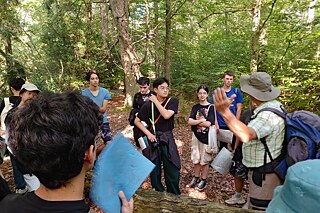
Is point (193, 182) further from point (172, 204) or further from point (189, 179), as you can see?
point (172, 204)

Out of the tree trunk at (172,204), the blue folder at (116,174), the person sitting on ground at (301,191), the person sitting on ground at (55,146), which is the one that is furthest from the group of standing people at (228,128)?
the person sitting on ground at (55,146)

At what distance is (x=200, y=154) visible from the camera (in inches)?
181

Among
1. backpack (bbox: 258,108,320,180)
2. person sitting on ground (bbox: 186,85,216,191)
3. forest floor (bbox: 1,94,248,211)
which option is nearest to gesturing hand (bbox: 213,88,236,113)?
backpack (bbox: 258,108,320,180)

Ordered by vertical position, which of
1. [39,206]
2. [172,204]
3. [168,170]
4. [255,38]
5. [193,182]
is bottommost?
[193,182]

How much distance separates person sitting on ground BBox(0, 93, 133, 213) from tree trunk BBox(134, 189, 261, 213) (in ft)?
7.64

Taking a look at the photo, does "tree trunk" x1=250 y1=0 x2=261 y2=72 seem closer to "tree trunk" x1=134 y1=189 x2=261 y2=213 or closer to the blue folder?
"tree trunk" x1=134 y1=189 x2=261 y2=213

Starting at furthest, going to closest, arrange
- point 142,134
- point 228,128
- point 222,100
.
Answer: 1. point 228,128
2. point 142,134
3. point 222,100

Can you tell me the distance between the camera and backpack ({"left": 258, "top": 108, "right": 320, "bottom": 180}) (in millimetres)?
2322

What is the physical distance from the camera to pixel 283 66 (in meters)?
8.20

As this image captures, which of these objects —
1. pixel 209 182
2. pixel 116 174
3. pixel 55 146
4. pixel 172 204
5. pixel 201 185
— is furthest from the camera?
pixel 209 182

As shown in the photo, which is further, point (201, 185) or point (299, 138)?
point (201, 185)

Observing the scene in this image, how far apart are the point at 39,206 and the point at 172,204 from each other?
2439 mm

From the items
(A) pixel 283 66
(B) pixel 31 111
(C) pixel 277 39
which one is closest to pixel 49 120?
(B) pixel 31 111

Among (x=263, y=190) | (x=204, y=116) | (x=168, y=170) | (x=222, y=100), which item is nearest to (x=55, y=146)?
(x=222, y=100)
